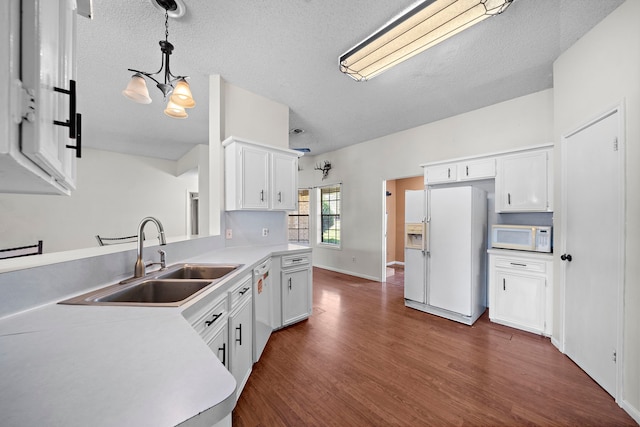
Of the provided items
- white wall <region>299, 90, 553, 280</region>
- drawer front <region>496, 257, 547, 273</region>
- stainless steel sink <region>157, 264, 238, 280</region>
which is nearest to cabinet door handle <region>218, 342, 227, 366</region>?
stainless steel sink <region>157, 264, 238, 280</region>

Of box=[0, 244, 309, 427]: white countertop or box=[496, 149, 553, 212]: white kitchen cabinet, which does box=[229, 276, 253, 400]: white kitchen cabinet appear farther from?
box=[496, 149, 553, 212]: white kitchen cabinet

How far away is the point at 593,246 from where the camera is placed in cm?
196

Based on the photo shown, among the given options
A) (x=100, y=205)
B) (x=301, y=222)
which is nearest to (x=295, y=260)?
(x=301, y=222)

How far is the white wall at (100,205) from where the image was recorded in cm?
462

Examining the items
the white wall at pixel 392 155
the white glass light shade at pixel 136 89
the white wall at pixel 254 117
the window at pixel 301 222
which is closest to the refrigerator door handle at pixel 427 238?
the white wall at pixel 392 155

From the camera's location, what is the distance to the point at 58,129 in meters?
0.65

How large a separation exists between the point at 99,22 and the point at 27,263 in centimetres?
202

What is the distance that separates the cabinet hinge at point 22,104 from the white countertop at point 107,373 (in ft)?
1.79

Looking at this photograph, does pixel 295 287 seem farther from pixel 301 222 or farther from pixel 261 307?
pixel 301 222

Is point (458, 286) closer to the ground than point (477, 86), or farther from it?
closer to the ground

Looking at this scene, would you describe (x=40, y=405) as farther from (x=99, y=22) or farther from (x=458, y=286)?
(x=458, y=286)

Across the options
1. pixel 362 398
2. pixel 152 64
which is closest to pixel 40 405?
pixel 362 398

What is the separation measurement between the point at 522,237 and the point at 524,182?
655 mm

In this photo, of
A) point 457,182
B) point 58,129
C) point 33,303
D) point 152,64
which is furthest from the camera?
point 457,182
